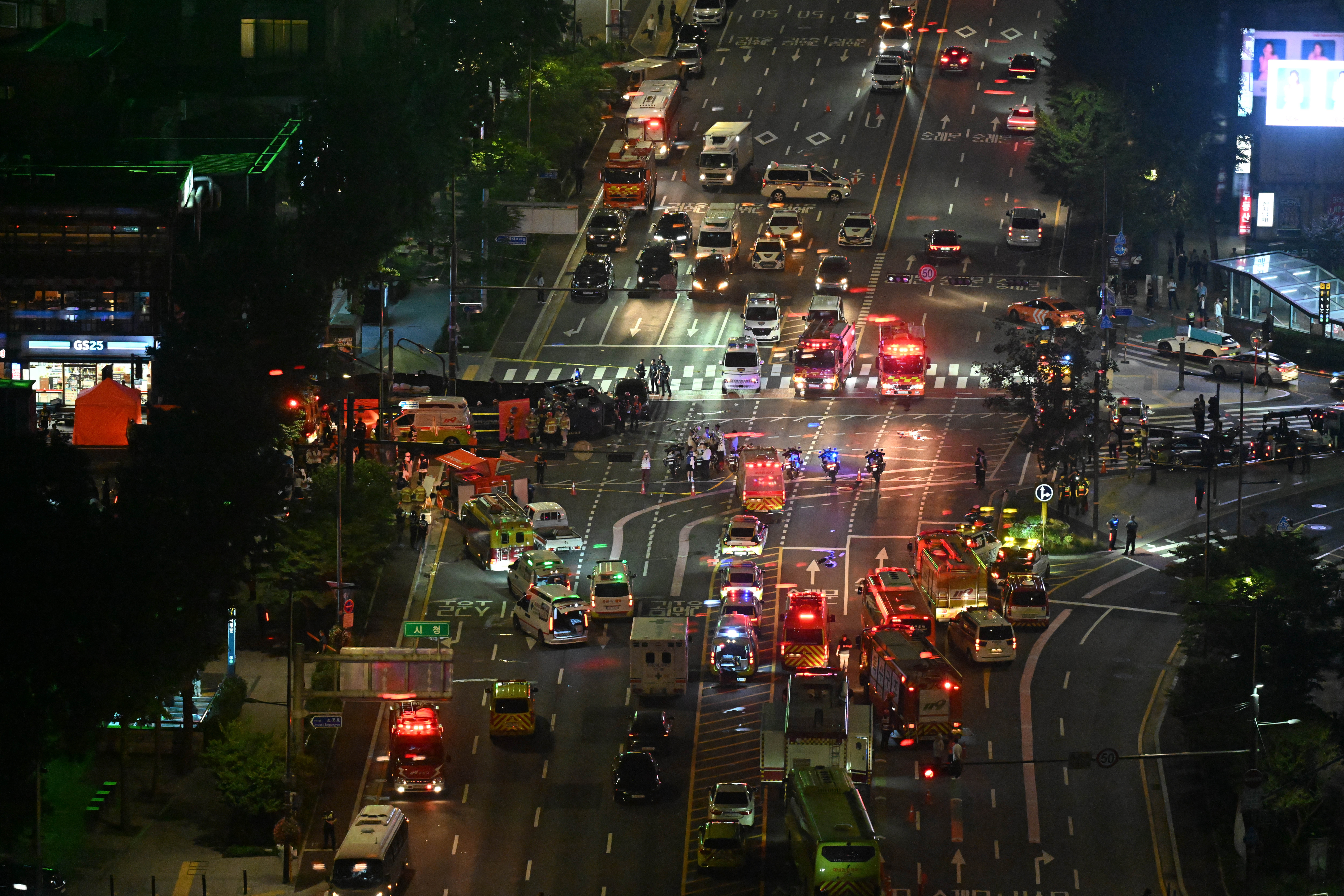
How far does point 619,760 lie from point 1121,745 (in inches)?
696

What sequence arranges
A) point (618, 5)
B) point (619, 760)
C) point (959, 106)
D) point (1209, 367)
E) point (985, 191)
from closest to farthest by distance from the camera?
1. point (619, 760)
2. point (1209, 367)
3. point (985, 191)
4. point (959, 106)
5. point (618, 5)

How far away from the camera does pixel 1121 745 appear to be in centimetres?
7950

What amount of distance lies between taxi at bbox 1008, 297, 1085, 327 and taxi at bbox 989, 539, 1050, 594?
80.1ft

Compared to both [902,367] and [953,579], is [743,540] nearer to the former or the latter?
[953,579]

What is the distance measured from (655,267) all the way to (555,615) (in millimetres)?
41525

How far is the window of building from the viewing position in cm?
12644

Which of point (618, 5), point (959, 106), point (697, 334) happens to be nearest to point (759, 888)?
point (697, 334)

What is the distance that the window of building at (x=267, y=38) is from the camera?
126438mm

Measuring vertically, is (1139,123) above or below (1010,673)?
above

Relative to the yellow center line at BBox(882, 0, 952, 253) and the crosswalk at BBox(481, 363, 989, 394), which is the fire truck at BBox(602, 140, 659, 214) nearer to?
the yellow center line at BBox(882, 0, 952, 253)

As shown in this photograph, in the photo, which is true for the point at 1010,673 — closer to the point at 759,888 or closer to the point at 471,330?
the point at 759,888

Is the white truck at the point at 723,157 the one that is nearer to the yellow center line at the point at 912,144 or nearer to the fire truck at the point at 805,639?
the yellow center line at the point at 912,144

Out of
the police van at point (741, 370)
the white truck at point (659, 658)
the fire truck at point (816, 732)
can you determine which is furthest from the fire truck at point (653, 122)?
the fire truck at point (816, 732)

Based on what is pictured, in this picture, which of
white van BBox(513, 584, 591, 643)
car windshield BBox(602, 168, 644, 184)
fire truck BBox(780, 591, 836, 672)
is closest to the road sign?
white van BBox(513, 584, 591, 643)
